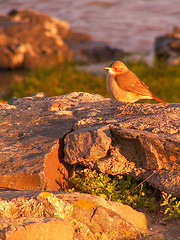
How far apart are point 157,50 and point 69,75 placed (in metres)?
5.82

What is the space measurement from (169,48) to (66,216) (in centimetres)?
1440

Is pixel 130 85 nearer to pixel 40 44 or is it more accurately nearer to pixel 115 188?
pixel 115 188

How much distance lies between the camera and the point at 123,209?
152 inches

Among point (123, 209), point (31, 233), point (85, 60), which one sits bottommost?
point (85, 60)

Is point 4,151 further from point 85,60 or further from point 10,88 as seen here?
point 85,60

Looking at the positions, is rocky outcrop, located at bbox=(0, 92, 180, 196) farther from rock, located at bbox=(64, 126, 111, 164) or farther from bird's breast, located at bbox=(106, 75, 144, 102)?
bird's breast, located at bbox=(106, 75, 144, 102)

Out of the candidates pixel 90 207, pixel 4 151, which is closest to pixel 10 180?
pixel 4 151

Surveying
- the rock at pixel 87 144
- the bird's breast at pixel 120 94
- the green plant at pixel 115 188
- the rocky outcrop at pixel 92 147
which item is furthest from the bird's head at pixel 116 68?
the green plant at pixel 115 188

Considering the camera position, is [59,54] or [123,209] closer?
[123,209]

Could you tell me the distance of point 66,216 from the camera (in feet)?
11.5

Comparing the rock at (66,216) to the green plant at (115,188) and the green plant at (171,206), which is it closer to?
the green plant at (171,206)

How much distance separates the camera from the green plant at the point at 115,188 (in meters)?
4.35

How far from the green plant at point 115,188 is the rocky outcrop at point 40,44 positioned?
41.3 feet

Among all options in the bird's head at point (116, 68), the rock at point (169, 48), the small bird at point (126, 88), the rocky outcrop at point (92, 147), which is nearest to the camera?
the rocky outcrop at point (92, 147)
